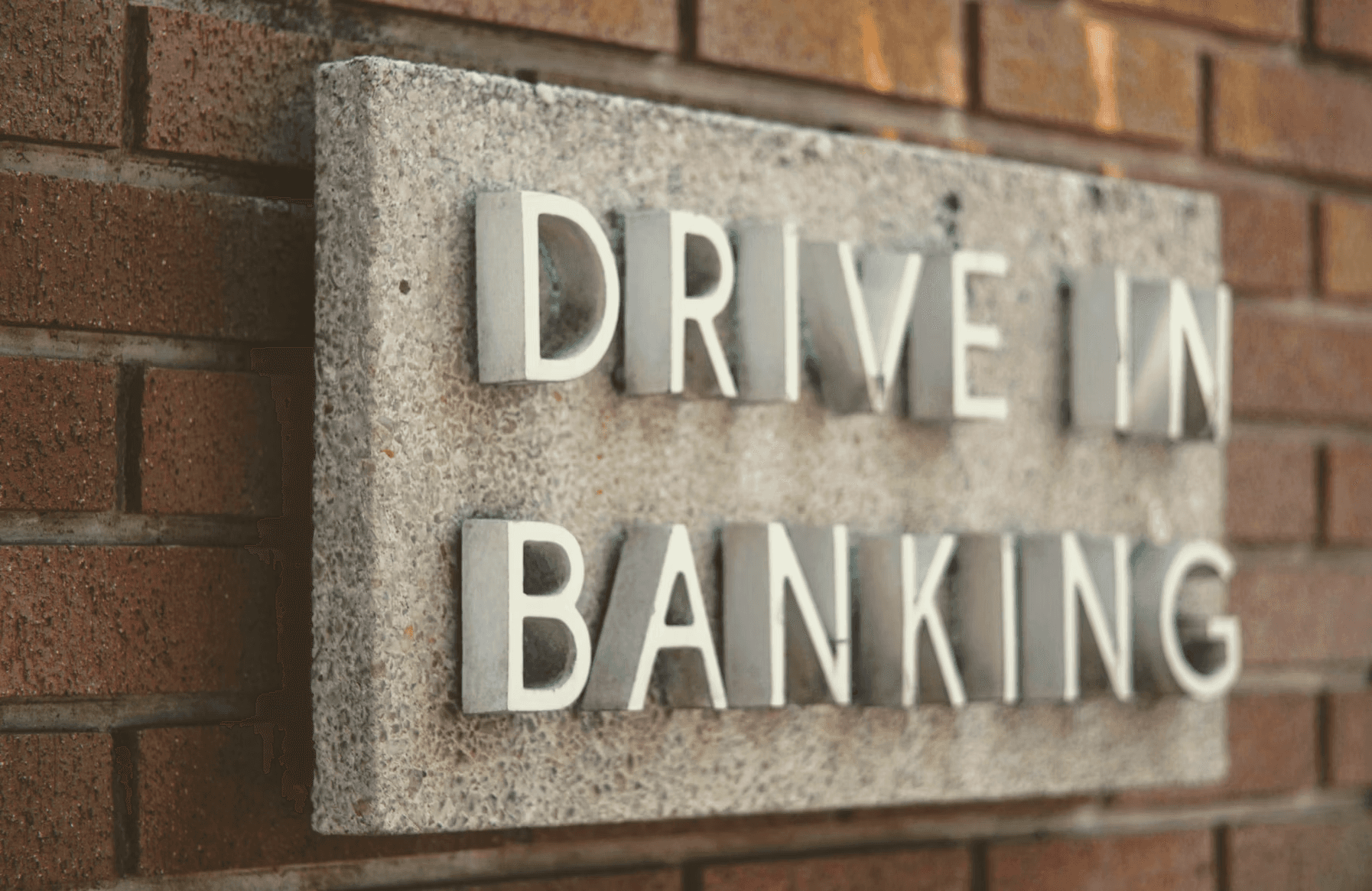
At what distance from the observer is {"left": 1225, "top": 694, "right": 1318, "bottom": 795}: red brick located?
1937 mm

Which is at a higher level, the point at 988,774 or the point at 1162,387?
→ the point at 1162,387

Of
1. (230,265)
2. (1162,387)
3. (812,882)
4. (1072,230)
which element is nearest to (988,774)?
(812,882)

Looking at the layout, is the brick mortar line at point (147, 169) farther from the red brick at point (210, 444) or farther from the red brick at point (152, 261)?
the red brick at point (210, 444)

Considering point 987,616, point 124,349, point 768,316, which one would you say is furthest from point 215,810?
point 987,616

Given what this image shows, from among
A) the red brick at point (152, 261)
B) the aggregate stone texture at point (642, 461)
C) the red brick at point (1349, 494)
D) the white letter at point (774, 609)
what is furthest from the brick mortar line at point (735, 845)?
the red brick at point (152, 261)

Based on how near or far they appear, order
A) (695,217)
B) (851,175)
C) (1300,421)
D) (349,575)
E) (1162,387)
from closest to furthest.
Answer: (349,575) < (695,217) < (851,175) < (1162,387) < (1300,421)

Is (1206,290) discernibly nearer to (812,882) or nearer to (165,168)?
(812,882)

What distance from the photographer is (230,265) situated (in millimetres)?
1278

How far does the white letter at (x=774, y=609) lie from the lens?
1.40 m

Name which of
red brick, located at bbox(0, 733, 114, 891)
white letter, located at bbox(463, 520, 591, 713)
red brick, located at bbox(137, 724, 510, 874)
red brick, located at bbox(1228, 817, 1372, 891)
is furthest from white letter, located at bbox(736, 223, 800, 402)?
red brick, located at bbox(1228, 817, 1372, 891)

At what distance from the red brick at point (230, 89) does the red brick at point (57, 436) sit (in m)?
0.19

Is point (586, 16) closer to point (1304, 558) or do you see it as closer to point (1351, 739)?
point (1304, 558)

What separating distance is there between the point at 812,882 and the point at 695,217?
658 millimetres

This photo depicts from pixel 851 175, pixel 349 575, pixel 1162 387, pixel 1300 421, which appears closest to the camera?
pixel 349 575
